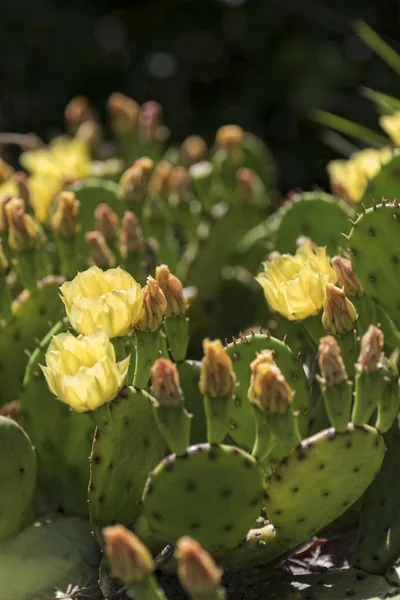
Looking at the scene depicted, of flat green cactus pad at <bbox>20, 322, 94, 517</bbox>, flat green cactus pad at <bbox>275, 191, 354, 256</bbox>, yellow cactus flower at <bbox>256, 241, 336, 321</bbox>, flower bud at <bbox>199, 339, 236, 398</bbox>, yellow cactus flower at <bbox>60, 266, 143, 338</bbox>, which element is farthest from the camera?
flat green cactus pad at <bbox>275, 191, 354, 256</bbox>

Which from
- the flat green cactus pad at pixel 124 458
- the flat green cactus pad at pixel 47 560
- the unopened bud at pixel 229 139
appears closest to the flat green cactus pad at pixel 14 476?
the flat green cactus pad at pixel 47 560

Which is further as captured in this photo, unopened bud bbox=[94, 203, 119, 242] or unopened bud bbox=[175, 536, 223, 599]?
unopened bud bbox=[94, 203, 119, 242]

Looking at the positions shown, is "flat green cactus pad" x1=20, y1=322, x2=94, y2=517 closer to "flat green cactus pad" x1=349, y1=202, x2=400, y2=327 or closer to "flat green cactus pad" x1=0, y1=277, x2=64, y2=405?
"flat green cactus pad" x1=0, y1=277, x2=64, y2=405

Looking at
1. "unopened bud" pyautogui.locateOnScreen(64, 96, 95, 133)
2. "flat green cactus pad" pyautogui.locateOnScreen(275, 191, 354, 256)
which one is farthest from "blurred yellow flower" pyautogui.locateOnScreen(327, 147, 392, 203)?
"unopened bud" pyautogui.locateOnScreen(64, 96, 95, 133)

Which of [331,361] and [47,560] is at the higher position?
[331,361]

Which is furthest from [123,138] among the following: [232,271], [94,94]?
[94,94]

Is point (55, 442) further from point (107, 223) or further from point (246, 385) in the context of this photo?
point (107, 223)

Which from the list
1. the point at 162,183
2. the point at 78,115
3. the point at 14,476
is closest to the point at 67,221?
the point at 162,183
